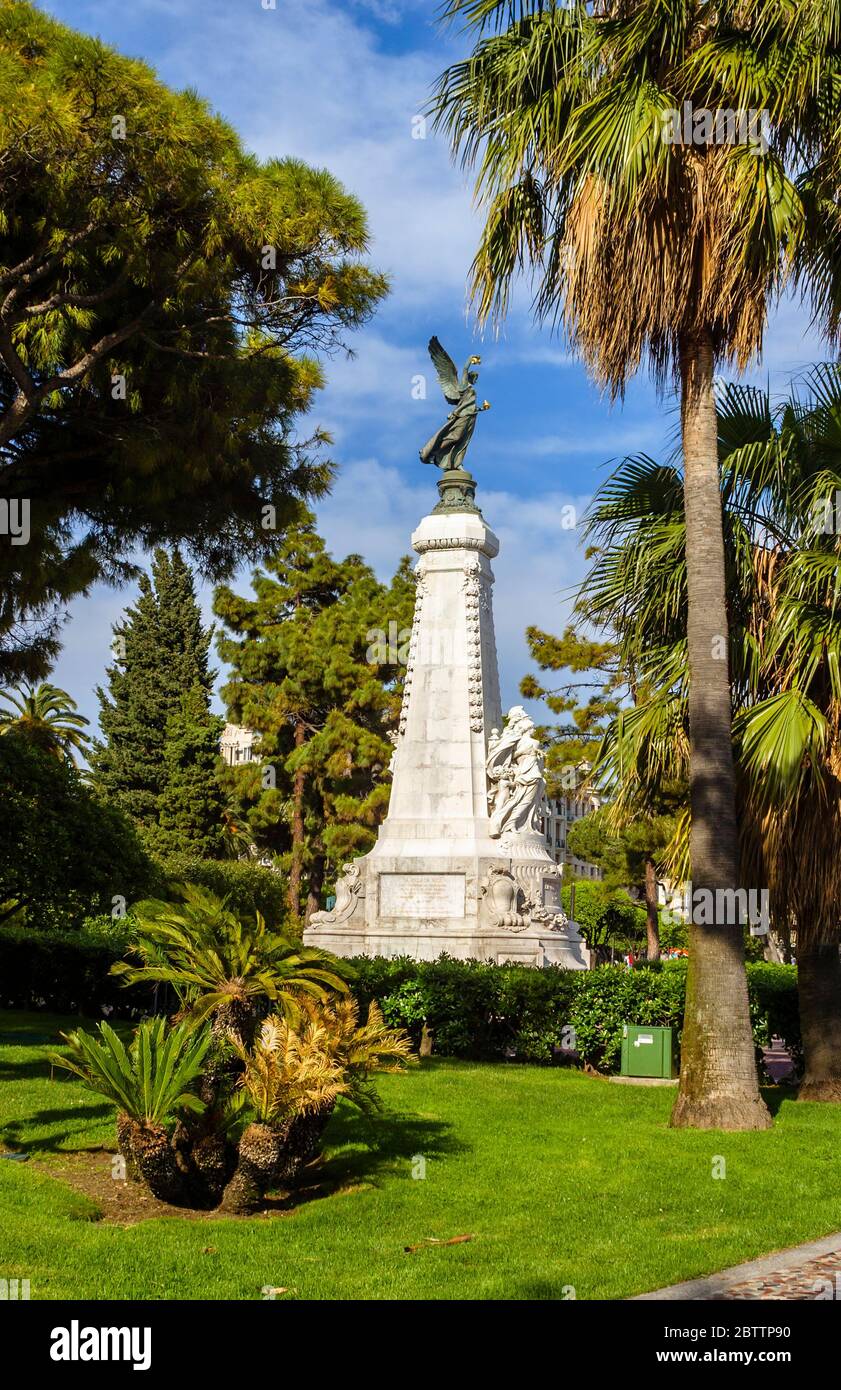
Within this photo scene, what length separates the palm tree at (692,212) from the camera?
10.1 metres

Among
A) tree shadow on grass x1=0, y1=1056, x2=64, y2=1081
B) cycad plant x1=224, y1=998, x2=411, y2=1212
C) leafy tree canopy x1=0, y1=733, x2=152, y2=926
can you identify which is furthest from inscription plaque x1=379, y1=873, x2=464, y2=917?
cycad plant x1=224, y1=998, x2=411, y2=1212

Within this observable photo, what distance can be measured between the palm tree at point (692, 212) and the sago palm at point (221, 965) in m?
3.73

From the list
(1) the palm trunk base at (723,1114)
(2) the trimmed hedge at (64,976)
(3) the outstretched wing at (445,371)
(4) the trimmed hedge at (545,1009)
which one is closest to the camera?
(1) the palm trunk base at (723,1114)

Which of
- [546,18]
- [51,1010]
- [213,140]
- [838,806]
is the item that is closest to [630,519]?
[838,806]

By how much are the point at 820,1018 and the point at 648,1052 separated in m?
2.05

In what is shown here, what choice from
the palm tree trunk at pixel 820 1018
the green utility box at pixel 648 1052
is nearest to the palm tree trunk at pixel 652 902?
the green utility box at pixel 648 1052

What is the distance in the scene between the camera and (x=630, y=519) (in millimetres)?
12961

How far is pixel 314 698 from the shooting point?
3850 centimetres

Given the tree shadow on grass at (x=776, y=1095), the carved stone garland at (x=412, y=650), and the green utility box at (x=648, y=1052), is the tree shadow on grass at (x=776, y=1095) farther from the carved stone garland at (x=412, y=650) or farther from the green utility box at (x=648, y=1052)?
the carved stone garland at (x=412, y=650)

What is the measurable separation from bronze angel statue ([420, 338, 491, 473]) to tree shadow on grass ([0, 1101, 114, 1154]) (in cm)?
1416

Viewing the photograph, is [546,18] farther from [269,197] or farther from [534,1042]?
[534,1042]

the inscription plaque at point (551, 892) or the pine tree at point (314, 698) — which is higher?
the pine tree at point (314, 698)
